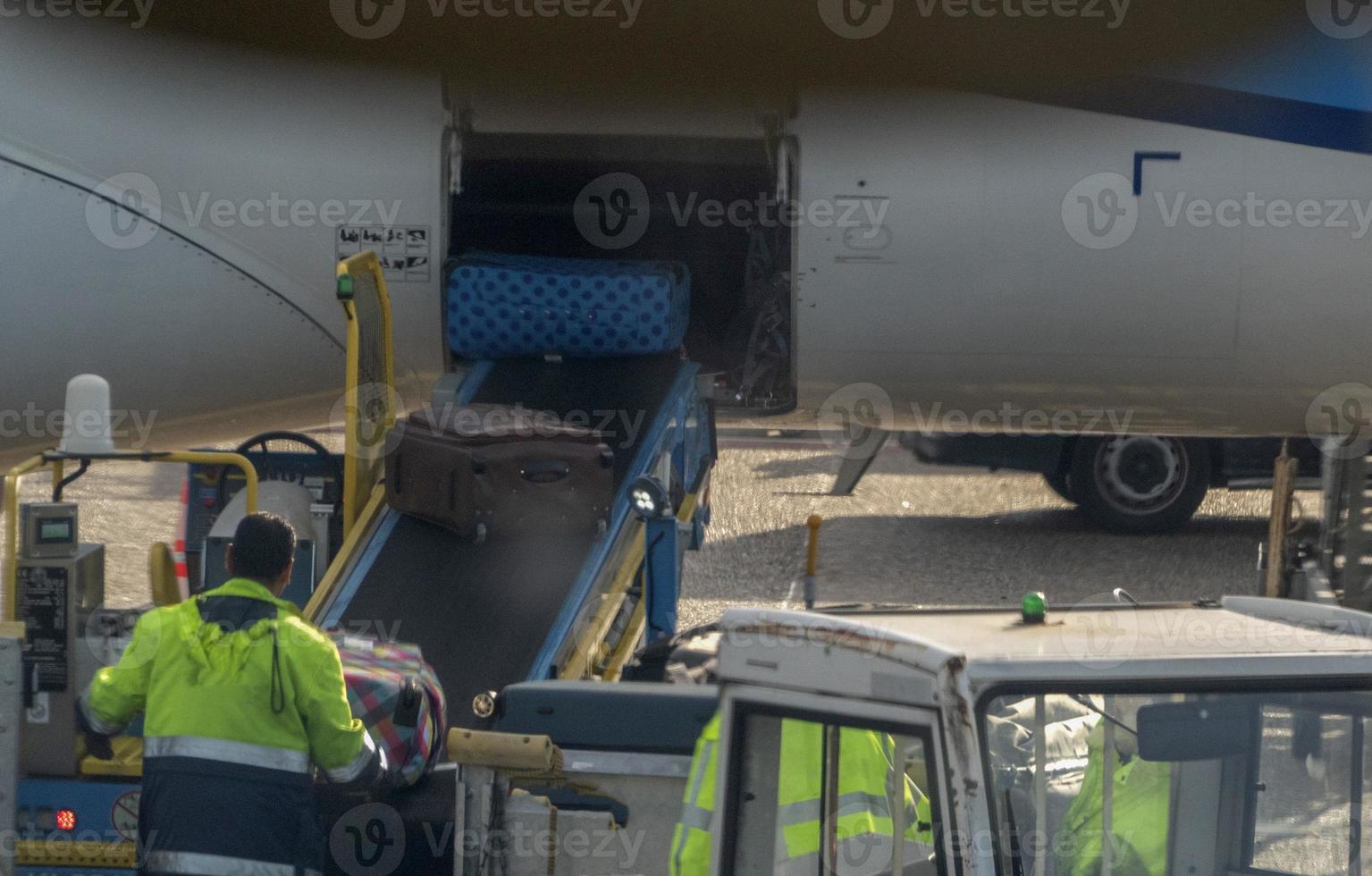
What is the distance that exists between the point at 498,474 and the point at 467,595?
0.47m

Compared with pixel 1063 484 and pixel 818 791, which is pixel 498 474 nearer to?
pixel 818 791

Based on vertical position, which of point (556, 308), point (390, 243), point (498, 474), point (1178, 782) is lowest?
point (1178, 782)

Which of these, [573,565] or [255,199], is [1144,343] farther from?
[255,199]

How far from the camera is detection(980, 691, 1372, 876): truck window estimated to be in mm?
2672

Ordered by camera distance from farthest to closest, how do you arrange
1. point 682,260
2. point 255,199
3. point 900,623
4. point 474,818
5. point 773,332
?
point 682,260, point 773,332, point 255,199, point 474,818, point 900,623

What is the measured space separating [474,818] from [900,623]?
47.3 inches

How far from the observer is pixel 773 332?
7.82 metres

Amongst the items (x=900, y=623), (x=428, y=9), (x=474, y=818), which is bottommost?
(x=474, y=818)

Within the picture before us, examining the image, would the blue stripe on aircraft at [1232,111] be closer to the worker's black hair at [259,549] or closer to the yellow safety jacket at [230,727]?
the worker's black hair at [259,549]

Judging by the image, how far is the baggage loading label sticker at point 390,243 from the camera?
6.84 metres

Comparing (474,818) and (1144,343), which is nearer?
(474,818)

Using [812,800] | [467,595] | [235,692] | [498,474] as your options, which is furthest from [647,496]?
[812,800]

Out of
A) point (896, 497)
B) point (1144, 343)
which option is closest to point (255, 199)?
point (1144, 343)

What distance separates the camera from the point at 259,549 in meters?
3.88
